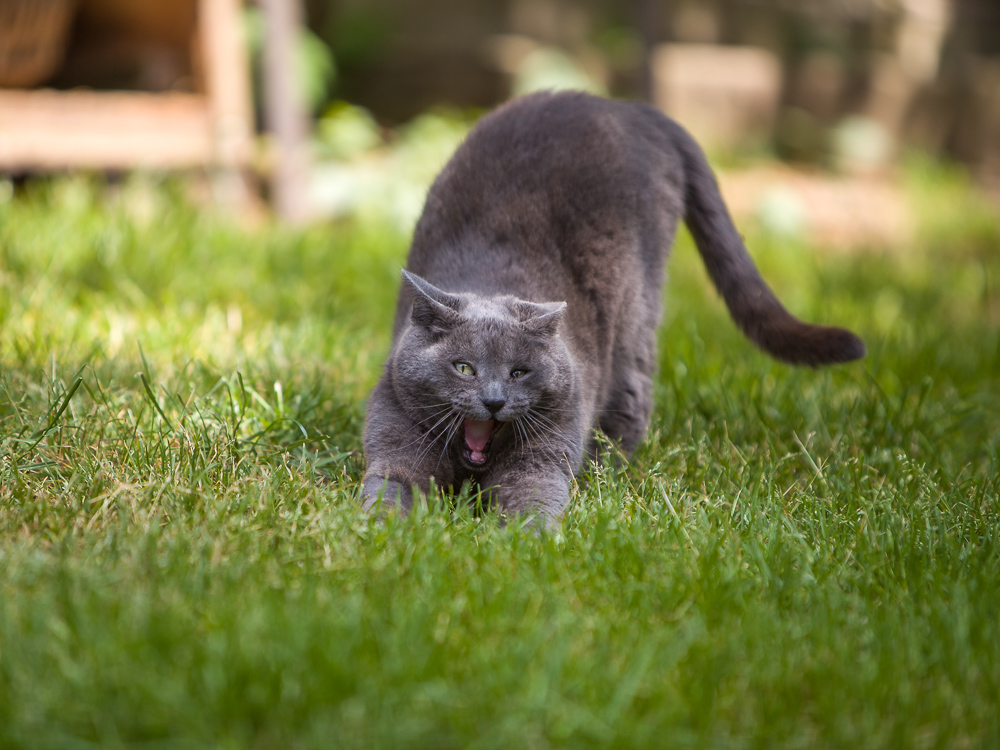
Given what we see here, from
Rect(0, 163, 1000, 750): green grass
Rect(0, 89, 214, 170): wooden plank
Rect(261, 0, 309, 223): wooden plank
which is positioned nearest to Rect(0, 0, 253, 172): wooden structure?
Rect(0, 89, 214, 170): wooden plank

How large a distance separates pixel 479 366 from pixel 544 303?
1.04ft

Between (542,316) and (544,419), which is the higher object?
(542,316)

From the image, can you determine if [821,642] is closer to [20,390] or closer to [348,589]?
[348,589]

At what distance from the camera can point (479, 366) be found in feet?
7.11

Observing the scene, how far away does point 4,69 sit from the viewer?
4.93 meters

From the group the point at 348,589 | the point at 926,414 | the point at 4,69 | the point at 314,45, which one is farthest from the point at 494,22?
the point at 348,589

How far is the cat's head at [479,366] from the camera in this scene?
216 centimetres

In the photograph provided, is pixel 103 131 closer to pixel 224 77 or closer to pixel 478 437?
pixel 224 77

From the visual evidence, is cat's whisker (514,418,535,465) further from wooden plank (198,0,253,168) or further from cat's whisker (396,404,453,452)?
wooden plank (198,0,253,168)

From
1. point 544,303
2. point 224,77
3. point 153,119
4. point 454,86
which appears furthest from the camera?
point 454,86

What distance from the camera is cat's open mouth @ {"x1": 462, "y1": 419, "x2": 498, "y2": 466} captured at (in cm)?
225

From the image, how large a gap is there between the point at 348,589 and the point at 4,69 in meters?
4.62

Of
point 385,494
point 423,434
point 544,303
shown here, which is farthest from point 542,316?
point 385,494

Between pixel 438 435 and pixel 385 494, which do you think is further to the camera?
pixel 438 435
